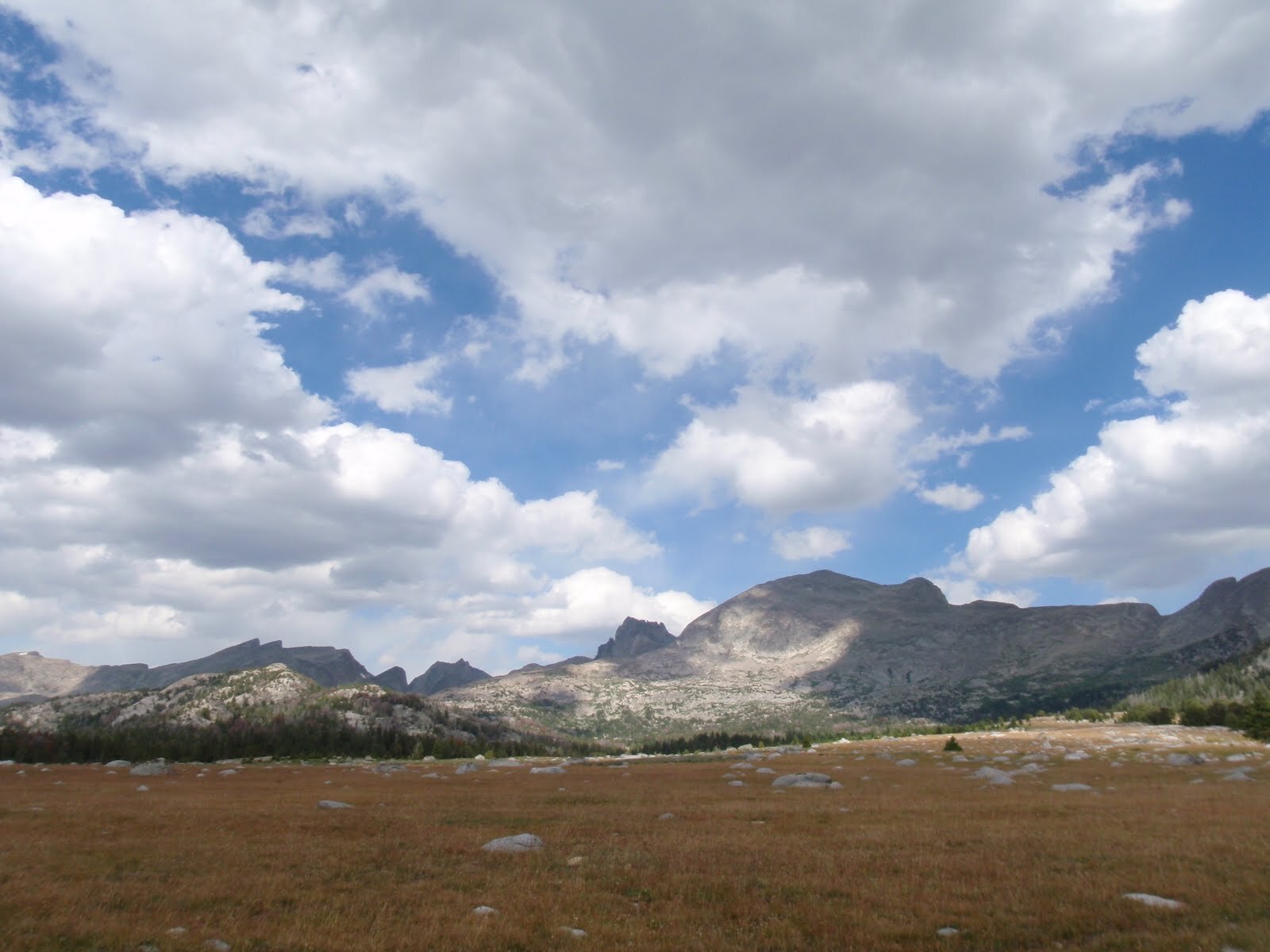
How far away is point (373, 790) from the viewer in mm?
55094

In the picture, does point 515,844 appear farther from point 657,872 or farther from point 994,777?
point 994,777

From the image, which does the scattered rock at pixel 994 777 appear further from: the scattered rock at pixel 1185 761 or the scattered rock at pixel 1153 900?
the scattered rock at pixel 1153 900

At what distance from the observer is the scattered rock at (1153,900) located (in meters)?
15.7

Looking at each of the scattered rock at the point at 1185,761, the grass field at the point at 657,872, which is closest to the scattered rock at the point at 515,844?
the grass field at the point at 657,872

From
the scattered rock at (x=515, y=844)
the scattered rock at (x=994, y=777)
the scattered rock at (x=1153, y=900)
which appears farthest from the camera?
the scattered rock at (x=994, y=777)

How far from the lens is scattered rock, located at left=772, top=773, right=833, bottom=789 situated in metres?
50.9

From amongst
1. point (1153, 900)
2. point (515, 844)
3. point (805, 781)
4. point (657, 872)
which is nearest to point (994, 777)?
point (805, 781)

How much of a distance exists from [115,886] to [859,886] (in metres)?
20.9

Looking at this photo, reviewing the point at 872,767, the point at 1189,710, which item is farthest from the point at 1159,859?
the point at 1189,710

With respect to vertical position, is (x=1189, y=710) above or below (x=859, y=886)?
below

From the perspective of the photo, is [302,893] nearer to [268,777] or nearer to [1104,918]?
[1104,918]

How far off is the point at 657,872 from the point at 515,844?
23.9 ft

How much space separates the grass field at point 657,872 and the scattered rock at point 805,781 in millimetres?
7774

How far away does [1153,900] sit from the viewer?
1612 cm
